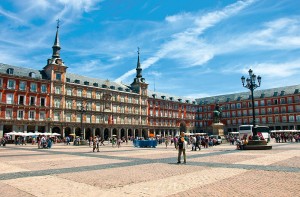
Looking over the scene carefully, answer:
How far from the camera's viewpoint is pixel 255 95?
266 feet

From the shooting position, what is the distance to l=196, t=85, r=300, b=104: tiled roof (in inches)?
2904

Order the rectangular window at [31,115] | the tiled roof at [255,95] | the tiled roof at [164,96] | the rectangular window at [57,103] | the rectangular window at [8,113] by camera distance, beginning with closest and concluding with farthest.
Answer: the rectangular window at [8,113] → the rectangular window at [31,115] → the rectangular window at [57,103] → the tiled roof at [255,95] → the tiled roof at [164,96]

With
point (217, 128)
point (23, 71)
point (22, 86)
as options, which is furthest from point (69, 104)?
point (217, 128)

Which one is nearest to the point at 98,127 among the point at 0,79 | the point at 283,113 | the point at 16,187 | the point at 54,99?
the point at 54,99

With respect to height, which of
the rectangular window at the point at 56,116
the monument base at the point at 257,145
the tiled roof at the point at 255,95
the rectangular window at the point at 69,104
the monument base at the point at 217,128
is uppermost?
the tiled roof at the point at 255,95

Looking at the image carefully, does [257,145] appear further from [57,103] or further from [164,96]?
[164,96]

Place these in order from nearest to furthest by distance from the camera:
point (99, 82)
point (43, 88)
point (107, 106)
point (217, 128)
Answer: point (217, 128) → point (43, 88) → point (107, 106) → point (99, 82)

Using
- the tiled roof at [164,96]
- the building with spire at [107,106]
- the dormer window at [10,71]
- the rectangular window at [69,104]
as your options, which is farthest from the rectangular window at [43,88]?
the tiled roof at [164,96]

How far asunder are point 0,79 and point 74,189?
160ft

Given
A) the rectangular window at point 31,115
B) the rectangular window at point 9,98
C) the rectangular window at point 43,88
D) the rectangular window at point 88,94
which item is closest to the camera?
the rectangular window at point 9,98

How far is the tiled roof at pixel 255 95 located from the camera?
7375 cm

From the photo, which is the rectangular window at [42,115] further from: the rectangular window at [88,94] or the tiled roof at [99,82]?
the rectangular window at [88,94]

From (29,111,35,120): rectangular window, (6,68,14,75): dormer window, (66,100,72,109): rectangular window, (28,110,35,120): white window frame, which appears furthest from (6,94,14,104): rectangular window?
(66,100,72,109): rectangular window

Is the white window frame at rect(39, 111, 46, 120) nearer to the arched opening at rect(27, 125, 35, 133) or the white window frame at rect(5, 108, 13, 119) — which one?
the arched opening at rect(27, 125, 35, 133)
